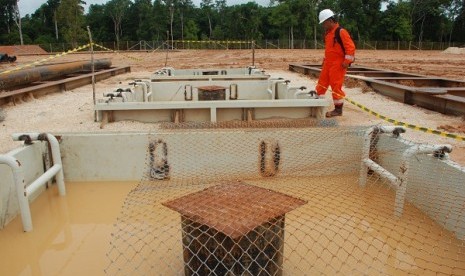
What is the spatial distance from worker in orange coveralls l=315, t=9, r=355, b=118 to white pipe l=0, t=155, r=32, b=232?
14.6ft

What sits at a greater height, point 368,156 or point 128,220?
point 368,156

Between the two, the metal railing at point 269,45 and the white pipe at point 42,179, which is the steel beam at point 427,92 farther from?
the metal railing at point 269,45

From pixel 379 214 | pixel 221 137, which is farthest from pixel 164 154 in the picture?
pixel 379 214

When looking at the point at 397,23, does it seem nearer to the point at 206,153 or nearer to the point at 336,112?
the point at 336,112

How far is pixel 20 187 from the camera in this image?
316 cm

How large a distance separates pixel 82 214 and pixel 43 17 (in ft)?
202

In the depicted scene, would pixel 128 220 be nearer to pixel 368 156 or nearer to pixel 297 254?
pixel 297 254

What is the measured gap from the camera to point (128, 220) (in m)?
3.50

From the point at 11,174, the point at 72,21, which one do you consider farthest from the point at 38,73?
the point at 72,21

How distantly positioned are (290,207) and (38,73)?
9093 millimetres

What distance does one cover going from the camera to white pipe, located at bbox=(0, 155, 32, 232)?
309 centimetres

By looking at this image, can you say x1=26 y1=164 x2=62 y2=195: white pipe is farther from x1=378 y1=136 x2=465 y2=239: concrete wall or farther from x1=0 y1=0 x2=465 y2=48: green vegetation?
x1=0 y1=0 x2=465 y2=48: green vegetation

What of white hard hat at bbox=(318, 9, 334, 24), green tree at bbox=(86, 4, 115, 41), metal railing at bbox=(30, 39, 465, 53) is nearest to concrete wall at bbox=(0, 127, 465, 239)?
white hard hat at bbox=(318, 9, 334, 24)

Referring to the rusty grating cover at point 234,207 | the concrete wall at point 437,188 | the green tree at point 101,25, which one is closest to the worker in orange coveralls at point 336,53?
the concrete wall at point 437,188
